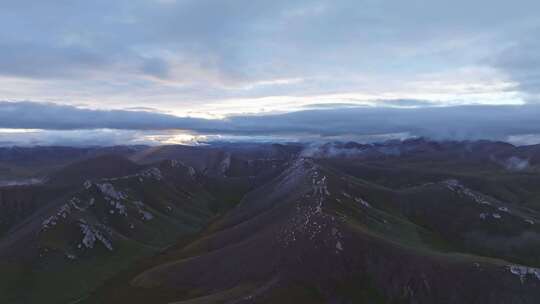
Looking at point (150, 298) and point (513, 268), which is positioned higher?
point (513, 268)

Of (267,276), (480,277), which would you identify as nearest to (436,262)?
(480,277)

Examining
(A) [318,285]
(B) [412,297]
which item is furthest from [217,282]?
(B) [412,297]

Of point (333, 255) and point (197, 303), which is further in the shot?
point (333, 255)

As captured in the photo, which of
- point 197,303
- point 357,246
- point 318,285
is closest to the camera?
point 197,303

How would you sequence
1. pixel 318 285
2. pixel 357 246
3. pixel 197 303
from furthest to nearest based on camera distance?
pixel 357 246
pixel 318 285
pixel 197 303

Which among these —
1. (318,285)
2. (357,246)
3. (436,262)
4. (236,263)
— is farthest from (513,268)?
(236,263)

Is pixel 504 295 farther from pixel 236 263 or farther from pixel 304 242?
pixel 236 263

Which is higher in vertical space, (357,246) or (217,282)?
(357,246)

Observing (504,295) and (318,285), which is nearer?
(504,295)

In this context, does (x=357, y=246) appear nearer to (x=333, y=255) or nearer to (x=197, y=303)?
(x=333, y=255)
